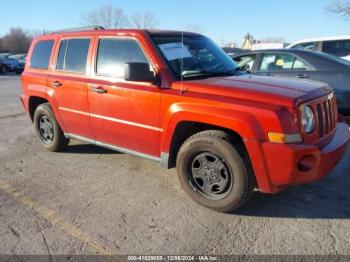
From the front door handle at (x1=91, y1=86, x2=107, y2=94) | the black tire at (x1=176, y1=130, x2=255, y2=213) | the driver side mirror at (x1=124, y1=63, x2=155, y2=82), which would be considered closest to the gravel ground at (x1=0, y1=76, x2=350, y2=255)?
the black tire at (x1=176, y1=130, x2=255, y2=213)

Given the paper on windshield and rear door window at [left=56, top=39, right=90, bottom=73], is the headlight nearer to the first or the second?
the paper on windshield

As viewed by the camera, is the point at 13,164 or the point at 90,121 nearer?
the point at 90,121

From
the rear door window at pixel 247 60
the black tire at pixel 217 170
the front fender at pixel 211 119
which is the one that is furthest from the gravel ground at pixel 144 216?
the rear door window at pixel 247 60

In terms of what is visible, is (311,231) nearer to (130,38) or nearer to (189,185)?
(189,185)

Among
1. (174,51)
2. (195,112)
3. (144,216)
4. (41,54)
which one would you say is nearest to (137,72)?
(174,51)

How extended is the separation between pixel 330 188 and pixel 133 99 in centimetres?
255

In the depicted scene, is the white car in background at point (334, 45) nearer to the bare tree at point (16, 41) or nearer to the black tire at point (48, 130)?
the black tire at point (48, 130)

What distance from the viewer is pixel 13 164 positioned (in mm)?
5434

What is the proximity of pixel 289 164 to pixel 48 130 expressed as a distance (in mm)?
4106

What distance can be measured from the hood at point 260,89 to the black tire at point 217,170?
1.42 feet

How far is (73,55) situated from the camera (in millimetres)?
5199

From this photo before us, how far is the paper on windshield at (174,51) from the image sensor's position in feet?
14.0

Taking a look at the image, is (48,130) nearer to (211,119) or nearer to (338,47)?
(211,119)

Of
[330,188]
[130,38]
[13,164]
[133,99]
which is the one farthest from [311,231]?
[13,164]
